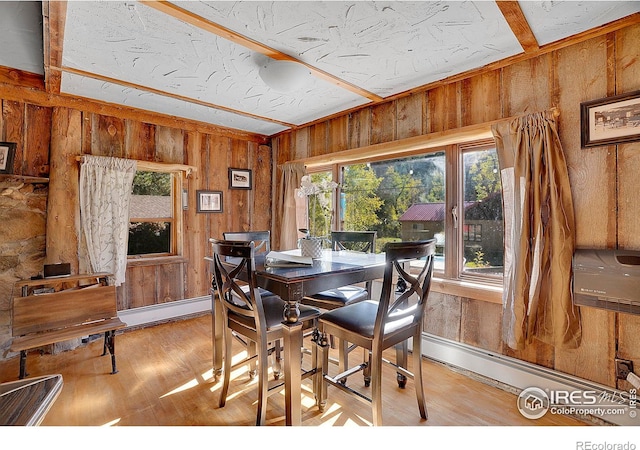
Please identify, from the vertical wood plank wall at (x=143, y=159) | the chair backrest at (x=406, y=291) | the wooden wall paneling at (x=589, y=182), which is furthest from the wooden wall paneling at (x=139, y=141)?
the wooden wall paneling at (x=589, y=182)

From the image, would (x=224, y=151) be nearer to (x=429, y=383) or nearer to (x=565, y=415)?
(x=429, y=383)

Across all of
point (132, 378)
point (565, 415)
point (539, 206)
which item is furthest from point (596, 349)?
point (132, 378)

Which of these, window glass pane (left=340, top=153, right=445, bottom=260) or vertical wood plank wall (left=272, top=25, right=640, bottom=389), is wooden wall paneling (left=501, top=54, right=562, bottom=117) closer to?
vertical wood plank wall (left=272, top=25, right=640, bottom=389)

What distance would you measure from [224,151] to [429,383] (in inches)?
131

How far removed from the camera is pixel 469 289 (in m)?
2.36

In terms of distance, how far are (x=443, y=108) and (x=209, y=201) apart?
2.75 m

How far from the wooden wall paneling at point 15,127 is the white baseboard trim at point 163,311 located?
163 cm

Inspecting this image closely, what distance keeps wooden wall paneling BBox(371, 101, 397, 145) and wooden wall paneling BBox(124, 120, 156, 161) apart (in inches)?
93.2

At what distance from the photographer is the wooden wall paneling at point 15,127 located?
8.56 feet

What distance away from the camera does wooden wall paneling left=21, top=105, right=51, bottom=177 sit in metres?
2.71

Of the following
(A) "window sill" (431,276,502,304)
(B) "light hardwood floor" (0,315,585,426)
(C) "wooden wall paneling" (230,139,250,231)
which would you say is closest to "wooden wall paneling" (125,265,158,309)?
(B) "light hardwood floor" (0,315,585,426)

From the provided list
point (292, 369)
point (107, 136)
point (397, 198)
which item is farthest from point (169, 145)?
point (292, 369)

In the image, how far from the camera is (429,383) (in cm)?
222

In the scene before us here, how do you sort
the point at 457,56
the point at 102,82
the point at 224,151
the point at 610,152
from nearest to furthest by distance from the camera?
1. the point at 610,152
2. the point at 457,56
3. the point at 102,82
4. the point at 224,151
